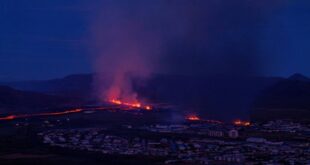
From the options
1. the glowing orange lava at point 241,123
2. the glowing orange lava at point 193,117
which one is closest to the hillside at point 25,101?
the glowing orange lava at point 193,117

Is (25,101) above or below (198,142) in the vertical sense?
above

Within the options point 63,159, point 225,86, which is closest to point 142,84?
point 225,86

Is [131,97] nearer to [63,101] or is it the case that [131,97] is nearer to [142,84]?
[63,101]

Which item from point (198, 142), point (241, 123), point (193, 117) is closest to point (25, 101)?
point (193, 117)

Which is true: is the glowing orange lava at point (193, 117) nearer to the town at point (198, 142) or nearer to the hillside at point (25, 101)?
the town at point (198, 142)

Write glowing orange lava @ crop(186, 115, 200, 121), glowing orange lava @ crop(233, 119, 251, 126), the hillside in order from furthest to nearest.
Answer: the hillside < glowing orange lava @ crop(186, 115, 200, 121) < glowing orange lava @ crop(233, 119, 251, 126)

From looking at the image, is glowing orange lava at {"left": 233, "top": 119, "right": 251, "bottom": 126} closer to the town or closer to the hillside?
the town

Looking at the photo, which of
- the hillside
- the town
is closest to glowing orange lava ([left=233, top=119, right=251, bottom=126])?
the town

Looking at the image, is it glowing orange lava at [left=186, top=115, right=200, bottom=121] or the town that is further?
glowing orange lava at [left=186, top=115, right=200, bottom=121]

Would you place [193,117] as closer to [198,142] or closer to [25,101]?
[198,142]

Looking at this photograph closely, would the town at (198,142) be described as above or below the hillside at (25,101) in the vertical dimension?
below

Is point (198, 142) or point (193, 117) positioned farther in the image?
point (193, 117)

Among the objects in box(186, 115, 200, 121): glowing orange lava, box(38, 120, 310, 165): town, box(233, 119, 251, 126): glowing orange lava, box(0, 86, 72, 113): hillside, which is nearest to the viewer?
box(38, 120, 310, 165): town
